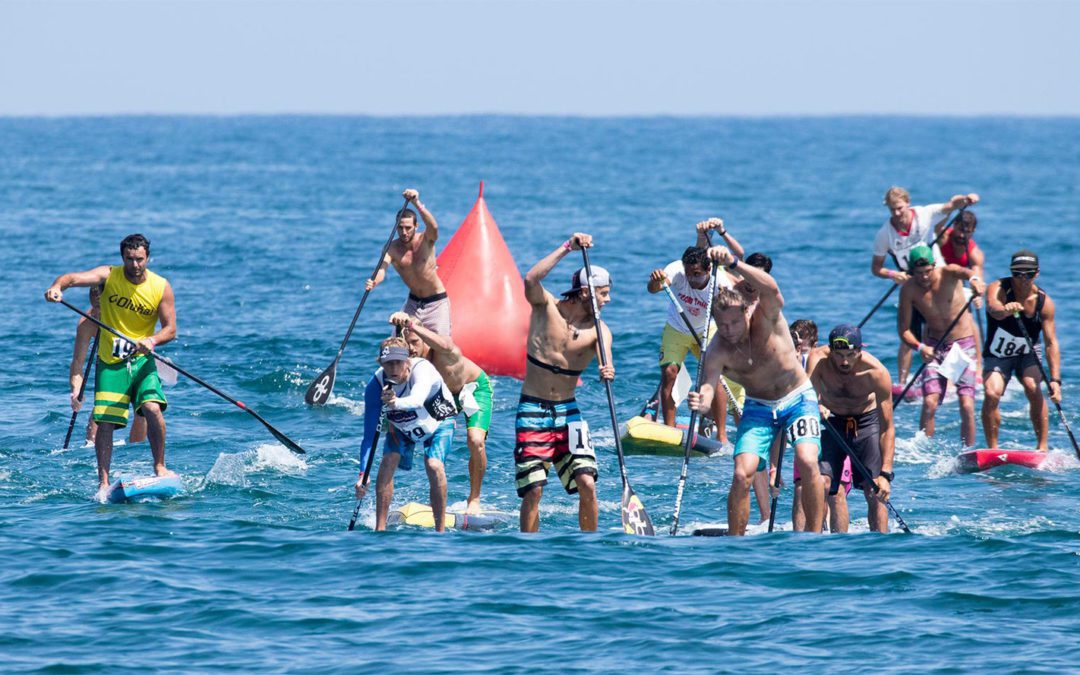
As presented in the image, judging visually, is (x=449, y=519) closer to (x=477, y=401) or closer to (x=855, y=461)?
(x=477, y=401)

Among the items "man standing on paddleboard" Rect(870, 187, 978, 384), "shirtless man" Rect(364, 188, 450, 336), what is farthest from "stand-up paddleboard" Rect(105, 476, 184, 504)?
"man standing on paddleboard" Rect(870, 187, 978, 384)

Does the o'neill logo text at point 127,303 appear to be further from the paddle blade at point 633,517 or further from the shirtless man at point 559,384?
the paddle blade at point 633,517

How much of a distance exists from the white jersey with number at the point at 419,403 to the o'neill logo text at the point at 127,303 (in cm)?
254

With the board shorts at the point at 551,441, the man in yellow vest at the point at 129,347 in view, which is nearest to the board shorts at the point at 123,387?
the man in yellow vest at the point at 129,347

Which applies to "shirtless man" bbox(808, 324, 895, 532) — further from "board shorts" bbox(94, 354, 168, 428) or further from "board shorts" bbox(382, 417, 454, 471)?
"board shorts" bbox(94, 354, 168, 428)

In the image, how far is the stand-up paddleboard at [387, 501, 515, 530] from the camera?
11.7 m

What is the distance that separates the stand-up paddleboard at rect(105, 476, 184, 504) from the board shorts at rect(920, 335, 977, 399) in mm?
6945

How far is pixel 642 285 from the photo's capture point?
28.5m

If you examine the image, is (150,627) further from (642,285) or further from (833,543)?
(642,285)

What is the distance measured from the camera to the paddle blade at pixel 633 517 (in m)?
11.1

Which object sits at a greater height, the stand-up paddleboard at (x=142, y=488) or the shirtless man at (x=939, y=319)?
the shirtless man at (x=939, y=319)

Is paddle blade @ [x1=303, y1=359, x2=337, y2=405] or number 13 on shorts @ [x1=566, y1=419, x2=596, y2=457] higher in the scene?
number 13 on shorts @ [x1=566, y1=419, x2=596, y2=457]

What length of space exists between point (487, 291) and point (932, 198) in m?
41.1

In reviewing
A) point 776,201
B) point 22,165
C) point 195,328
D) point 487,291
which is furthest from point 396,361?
point 22,165
